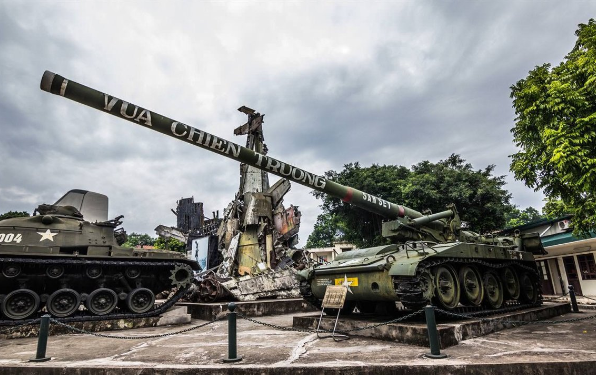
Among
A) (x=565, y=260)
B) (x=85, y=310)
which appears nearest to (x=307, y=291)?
(x=85, y=310)

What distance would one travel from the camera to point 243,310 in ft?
33.9

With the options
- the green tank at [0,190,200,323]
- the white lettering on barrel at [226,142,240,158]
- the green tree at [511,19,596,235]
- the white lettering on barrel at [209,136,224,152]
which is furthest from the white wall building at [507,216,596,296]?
the green tank at [0,190,200,323]

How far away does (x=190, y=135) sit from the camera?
550 centimetres

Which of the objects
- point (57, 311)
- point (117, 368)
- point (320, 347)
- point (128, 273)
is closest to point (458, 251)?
point (320, 347)

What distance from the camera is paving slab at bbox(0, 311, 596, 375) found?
401 cm

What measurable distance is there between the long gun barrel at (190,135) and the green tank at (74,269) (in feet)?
15.1

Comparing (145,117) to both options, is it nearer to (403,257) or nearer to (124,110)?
(124,110)

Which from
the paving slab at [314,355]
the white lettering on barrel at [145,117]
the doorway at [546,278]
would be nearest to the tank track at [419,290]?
the paving slab at [314,355]

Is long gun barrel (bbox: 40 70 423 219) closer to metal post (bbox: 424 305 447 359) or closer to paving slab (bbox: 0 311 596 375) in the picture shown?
paving slab (bbox: 0 311 596 375)

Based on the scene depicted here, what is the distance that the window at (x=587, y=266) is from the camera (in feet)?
50.2

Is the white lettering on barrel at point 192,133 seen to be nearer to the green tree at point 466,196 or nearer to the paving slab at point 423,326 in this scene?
the paving slab at point 423,326

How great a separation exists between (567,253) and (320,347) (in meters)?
15.9

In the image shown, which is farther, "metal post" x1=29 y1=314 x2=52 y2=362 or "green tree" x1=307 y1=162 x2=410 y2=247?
"green tree" x1=307 y1=162 x2=410 y2=247

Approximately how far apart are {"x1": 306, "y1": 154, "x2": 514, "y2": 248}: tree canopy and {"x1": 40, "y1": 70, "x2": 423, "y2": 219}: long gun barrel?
1443 centimetres
